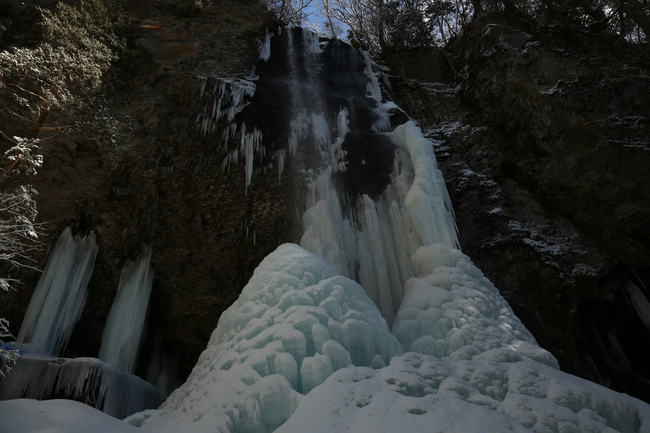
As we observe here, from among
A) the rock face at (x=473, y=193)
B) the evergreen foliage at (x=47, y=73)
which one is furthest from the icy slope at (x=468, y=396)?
the evergreen foliage at (x=47, y=73)

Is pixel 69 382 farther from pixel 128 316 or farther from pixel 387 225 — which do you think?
pixel 387 225

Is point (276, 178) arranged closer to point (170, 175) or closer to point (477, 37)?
point (170, 175)

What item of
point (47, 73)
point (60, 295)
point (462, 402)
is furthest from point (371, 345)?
point (47, 73)

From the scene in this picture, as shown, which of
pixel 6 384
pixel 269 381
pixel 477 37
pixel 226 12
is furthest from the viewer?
pixel 226 12

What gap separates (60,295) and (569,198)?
1269cm

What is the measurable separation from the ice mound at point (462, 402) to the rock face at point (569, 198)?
5.37 m

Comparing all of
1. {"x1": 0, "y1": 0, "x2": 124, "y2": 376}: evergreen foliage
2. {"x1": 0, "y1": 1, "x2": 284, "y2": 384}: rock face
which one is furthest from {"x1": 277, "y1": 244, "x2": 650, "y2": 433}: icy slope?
{"x1": 0, "y1": 0, "x2": 124, "y2": 376}: evergreen foliage

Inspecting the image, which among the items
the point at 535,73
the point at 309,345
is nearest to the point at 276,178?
the point at 309,345

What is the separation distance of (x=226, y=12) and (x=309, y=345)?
12871mm

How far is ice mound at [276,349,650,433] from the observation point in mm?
2277

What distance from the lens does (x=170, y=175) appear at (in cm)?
898

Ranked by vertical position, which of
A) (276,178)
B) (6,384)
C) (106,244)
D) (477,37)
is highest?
(477,37)

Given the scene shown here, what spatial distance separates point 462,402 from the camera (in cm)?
254

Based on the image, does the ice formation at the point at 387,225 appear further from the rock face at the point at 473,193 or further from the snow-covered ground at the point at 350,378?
the snow-covered ground at the point at 350,378
